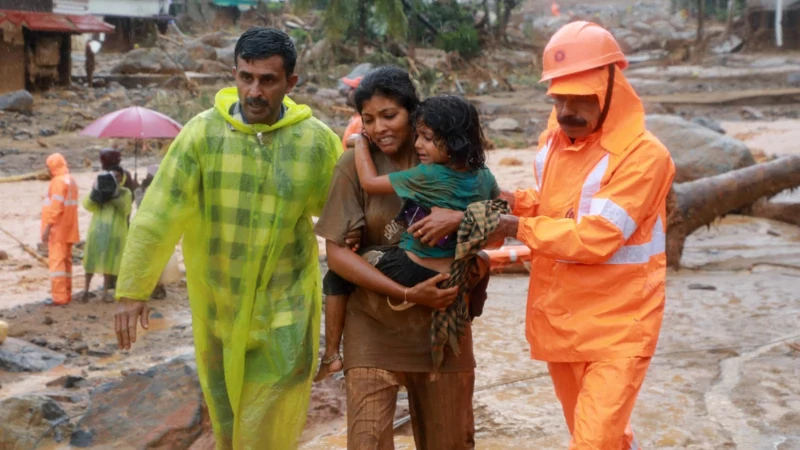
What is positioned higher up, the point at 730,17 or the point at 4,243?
the point at 730,17

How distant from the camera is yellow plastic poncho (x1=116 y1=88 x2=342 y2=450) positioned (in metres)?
3.59

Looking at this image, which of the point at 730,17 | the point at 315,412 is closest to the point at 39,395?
the point at 315,412

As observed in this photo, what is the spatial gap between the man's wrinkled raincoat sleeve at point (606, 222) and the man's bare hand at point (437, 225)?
0.24 meters

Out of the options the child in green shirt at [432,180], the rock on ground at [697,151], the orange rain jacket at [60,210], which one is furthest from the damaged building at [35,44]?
the child in green shirt at [432,180]

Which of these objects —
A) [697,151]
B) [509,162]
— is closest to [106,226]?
[697,151]

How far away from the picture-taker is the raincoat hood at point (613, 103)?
331 cm

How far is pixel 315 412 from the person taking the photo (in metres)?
5.29

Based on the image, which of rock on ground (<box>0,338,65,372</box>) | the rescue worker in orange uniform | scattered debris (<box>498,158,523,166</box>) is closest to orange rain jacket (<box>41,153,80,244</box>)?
the rescue worker in orange uniform

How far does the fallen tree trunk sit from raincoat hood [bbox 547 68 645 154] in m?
5.47

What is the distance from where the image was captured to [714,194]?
8.91 meters

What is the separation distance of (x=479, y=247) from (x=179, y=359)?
2780 mm

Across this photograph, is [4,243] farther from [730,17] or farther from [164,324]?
[730,17]

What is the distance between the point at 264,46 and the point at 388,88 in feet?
1.75

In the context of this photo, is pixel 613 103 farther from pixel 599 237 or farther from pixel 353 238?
pixel 353 238
